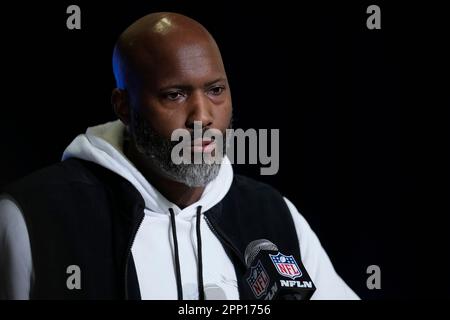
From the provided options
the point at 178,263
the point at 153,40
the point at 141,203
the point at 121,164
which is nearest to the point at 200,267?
the point at 178,263

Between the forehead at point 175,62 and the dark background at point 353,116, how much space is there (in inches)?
16.8

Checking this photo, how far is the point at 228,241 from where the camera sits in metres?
2.15


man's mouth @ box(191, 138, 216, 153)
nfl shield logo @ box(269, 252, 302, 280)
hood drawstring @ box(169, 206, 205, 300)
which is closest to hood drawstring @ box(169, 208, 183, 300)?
hood drawstring @ box(169, 206, 205, 300)

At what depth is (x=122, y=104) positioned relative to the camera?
2.15 m

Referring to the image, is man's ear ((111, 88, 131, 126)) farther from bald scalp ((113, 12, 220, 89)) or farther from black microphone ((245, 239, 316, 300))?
black microphone ((245, 239, 316, 300))

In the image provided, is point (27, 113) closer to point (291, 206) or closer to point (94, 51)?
point (94, 51)

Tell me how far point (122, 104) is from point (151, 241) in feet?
1.26

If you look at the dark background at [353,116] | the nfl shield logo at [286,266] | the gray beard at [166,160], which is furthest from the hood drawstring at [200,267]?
the dark background at [353,116]

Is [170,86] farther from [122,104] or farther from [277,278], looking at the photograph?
[277,278]

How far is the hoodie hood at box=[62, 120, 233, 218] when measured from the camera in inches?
82.8

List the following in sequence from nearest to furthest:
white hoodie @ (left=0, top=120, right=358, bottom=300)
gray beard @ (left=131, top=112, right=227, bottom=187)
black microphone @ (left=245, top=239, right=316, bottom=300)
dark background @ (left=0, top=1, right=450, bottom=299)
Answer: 1. black microphone @ (left=245, top=239, right=316, bottom=300)
2. white hoodie @ (left=0, top=120, right=358, bottom=300)
3. gray beard @ (left=131, top=112, right=227, bottom=187)
4. dark background @ (left=0, top=1, right=450, bottom=299)

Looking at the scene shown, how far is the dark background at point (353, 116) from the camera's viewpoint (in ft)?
8.50

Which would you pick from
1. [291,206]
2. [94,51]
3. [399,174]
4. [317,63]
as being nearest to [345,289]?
[291,206]

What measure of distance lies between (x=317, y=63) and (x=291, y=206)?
54 cm
